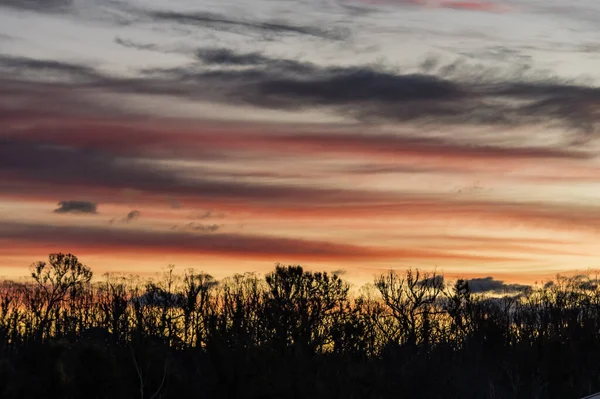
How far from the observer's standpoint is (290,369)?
61.8 m

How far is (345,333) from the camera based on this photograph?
9250 centimetres

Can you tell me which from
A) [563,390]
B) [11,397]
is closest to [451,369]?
[563,390]

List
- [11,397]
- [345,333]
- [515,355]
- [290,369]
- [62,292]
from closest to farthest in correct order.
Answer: [11,397], [290,369], [515,355], [345,333], [62,292]

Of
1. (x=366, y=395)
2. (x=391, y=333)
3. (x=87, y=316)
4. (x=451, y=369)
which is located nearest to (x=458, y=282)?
(x=391, y=333)

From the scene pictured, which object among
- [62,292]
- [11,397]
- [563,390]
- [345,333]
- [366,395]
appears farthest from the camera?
[62,292]

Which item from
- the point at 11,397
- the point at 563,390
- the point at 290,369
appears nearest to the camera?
the point at 11,397

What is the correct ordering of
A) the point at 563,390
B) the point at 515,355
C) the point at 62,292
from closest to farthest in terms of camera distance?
the point at 563,390 < the point at 515,355 < the point at 62,292

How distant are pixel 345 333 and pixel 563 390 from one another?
2652cm

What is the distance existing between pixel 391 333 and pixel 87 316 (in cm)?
3475

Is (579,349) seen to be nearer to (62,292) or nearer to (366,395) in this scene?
(366,395)

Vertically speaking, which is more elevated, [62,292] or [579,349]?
[62,292]

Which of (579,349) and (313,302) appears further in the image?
(313,302)

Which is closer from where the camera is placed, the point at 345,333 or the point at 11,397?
the point at 11,397

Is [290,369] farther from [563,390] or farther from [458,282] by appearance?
[458,282]
